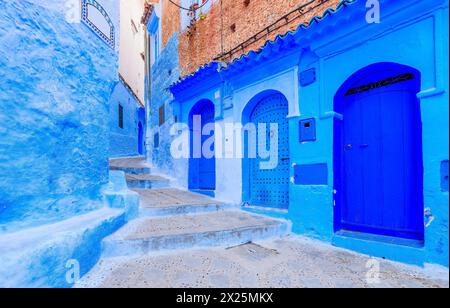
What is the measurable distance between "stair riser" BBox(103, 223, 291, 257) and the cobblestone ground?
0.10m

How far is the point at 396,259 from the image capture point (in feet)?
9.46

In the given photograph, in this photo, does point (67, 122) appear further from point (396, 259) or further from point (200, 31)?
point (200, 31)

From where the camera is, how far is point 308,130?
13.0 feet

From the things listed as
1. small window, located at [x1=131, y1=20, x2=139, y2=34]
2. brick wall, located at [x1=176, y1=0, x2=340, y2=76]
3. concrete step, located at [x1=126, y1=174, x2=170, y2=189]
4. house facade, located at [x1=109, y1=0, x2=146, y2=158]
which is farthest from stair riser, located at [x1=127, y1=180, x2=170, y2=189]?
small window, located at [x1=131, y1=20, x2=139, y2=34]

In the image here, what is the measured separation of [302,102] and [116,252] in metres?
3.59

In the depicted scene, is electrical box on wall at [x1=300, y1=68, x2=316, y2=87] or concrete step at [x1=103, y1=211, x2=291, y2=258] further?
electrical box on wall at [x1=300, y1=68, x2=316, y2=87]

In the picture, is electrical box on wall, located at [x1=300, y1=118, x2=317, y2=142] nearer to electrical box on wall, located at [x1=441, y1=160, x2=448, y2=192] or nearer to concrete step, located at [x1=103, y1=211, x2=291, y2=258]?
concrete step, located at [x1=103, y1=211, x2=291, y2=258]

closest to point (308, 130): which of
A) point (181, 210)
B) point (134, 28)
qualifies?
point (181, 210)

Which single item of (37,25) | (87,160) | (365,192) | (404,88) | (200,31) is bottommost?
(365,192)

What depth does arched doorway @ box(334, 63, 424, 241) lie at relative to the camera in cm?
307
